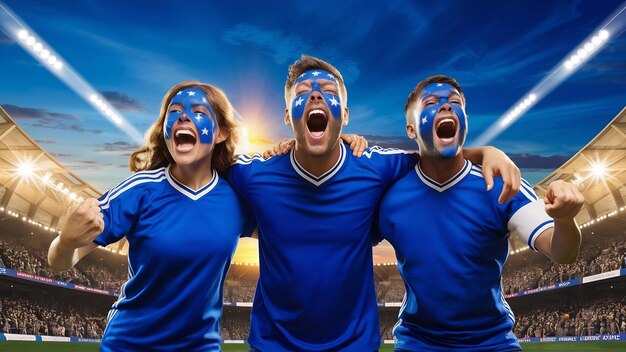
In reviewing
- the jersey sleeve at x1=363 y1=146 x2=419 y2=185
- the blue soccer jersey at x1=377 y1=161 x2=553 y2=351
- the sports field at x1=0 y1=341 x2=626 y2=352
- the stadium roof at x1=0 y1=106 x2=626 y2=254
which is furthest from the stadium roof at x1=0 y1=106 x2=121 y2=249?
the blue soccer jersey at x1=377 y1=161 x2=553 y2=351

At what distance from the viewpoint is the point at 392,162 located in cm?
454

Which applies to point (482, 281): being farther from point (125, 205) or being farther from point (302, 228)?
point (125, 205)

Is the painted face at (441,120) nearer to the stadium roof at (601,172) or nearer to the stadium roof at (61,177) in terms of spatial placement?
the stadium roof at (61,177)

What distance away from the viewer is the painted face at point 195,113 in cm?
441

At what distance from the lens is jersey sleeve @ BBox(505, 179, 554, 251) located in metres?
3.81

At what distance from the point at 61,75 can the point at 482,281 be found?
39.5 meters

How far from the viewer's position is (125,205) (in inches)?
163

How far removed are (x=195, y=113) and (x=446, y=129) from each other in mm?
2021

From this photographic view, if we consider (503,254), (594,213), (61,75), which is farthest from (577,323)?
(61,75)

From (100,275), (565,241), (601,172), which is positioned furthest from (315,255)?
(100,275)

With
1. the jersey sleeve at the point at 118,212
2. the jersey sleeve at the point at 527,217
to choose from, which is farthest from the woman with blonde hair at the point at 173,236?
the jersey sleeve at the point at 527,217

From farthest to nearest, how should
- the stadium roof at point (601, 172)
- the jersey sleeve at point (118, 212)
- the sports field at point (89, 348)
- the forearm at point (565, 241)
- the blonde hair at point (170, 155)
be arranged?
the stadium roof at point (601, 172) → the sports field at point (89, 348) → the blonde hair at point (170, 155) → the jersey sleeve at point (118, 212) → the forearm at point (565, 241)

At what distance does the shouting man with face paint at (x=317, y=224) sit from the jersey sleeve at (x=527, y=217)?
11.9 inches

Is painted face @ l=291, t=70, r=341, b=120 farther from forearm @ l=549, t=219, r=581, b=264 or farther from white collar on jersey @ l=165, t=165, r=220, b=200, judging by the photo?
forearm @ l=549, t=219, r=581, b=264
